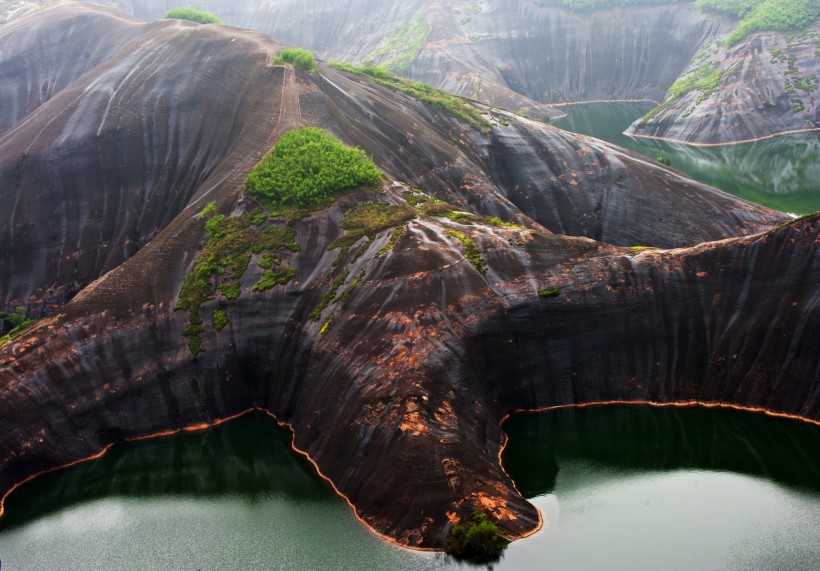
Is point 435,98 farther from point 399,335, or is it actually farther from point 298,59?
point 399,335

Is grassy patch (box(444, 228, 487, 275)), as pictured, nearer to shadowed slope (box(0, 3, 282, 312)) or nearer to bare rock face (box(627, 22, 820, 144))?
shadowed slope (box(0, 3, 282, 312))

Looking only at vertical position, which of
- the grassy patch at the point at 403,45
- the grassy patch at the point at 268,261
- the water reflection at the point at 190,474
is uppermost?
the grassy patch at the point at 268,261

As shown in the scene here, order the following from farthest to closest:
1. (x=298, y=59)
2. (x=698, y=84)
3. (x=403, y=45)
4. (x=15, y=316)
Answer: (x=403, y=45), (x=698, y=84), (x=298, y=59), (x=15, y=316)

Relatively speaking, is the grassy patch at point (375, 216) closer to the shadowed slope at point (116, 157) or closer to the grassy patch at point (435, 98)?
the shadowed slope at point (116, 157)

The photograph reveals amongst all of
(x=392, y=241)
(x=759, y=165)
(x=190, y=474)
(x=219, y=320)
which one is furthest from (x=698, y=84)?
(x=190, y=474)

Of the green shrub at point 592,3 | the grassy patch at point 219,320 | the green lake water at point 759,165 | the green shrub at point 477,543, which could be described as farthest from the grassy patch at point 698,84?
the green shrub at point 477,543
